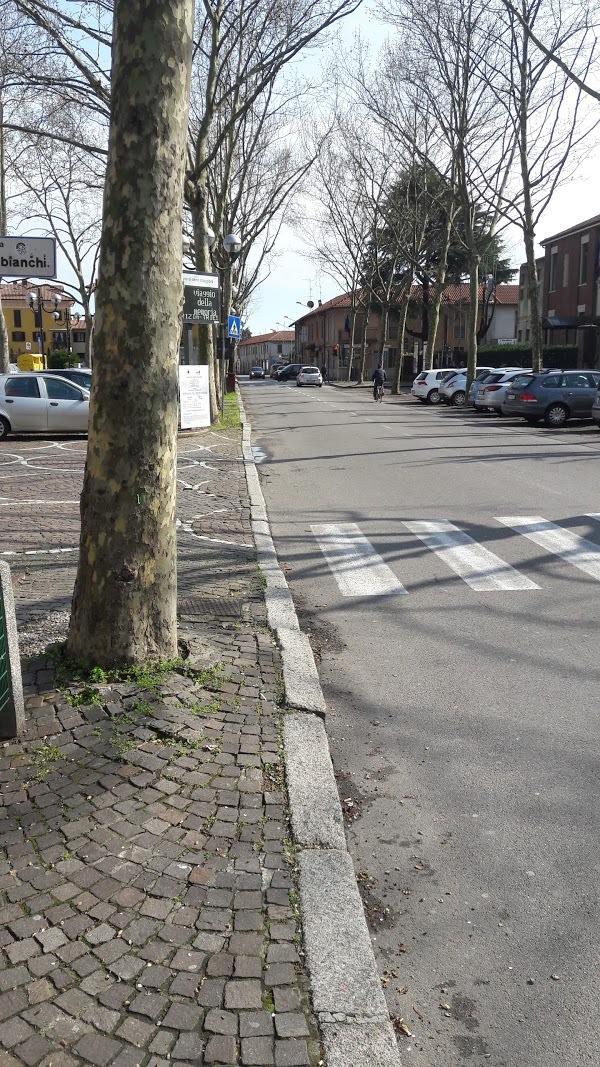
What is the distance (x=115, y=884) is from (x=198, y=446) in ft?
51.6

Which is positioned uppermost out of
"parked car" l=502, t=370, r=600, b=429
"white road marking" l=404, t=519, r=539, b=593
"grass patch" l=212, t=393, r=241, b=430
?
"parked car" l=502, t=370, r=600, b=429

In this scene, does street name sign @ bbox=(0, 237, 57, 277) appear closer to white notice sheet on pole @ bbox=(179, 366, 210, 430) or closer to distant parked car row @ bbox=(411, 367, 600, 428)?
white notice sheet on pole @ bbox=(179, 366, 210, 430)

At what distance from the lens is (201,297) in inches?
783

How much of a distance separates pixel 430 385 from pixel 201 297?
22816 millimetres

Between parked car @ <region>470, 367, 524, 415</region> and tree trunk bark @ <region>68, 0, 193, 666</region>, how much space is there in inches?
1027

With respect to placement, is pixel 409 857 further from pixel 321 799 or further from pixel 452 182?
pixel 452 182

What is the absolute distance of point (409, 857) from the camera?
3.56 meters

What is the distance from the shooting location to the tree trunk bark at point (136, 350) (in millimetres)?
4250

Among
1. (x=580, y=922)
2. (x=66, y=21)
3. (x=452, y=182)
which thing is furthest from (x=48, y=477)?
(x=452, y=182)

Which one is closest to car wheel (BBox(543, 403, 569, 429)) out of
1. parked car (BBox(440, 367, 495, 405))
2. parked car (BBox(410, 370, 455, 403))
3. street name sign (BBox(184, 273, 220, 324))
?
street name sign (BBox(184, 273, 220, 324))

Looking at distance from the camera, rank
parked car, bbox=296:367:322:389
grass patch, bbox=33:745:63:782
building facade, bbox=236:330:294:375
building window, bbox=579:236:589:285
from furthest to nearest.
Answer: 1. building facade, bbox=236:330:294:375
2. parked car, bbox=296:367:322:389
3. building window, bbox=579:236:589:285
4. grass patch, bbox=33:745:63:782

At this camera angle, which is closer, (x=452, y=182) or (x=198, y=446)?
(x=198, y=446)

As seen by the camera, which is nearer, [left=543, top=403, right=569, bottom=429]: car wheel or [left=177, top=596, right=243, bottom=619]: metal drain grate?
[left=177, top=596, right=243, bottom=619]: metal drain grate

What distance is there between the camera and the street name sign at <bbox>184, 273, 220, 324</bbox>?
64.7 feet
